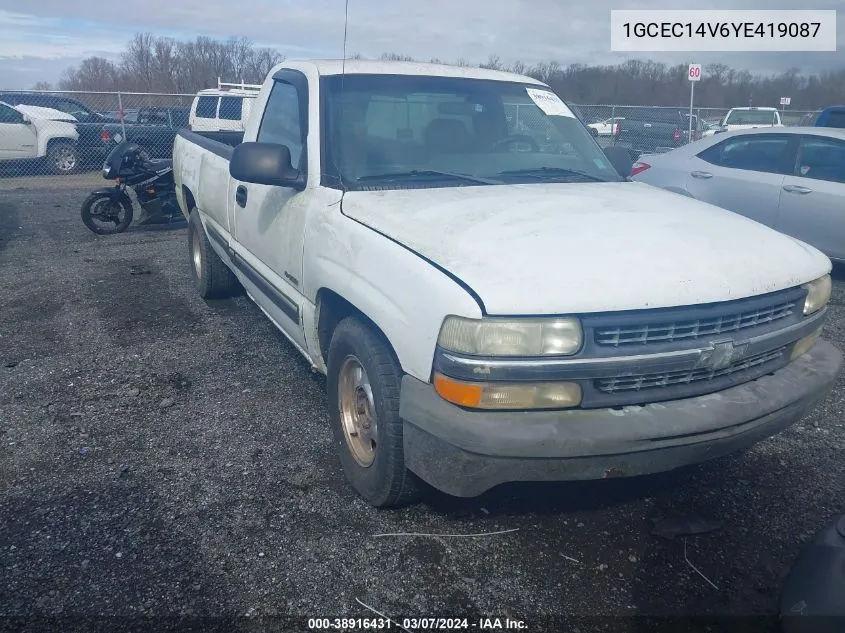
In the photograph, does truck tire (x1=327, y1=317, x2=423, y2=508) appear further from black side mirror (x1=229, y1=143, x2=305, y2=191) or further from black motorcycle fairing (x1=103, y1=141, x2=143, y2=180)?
black motorcycle fairing (x1=103, y1=141, x2=143, y2=180)

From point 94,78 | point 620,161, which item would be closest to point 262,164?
point 620,161

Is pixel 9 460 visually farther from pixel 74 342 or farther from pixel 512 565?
pixel 512 565

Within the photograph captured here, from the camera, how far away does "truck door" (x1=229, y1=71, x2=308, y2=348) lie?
3574 millimetres

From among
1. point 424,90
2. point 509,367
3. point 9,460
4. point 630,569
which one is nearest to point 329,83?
point 424,90

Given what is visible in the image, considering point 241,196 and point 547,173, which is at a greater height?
point 547,173

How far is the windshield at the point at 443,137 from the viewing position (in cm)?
346

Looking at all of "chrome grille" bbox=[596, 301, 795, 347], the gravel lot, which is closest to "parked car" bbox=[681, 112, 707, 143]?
the gravel lot

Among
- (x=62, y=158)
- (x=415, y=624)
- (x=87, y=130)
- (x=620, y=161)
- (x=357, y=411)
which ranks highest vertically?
(x=87, y=130)

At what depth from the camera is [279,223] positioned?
148 inches

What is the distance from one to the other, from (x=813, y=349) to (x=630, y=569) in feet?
4.26

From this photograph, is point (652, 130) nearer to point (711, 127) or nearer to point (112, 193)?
point (711, 127)

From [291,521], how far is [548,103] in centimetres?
289

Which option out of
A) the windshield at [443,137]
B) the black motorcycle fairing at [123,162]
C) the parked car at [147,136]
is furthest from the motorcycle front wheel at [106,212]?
the windshield at [443,137]

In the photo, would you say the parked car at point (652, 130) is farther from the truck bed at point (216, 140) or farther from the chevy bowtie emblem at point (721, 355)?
the chevy bowtie emblem at point (721, 355)
